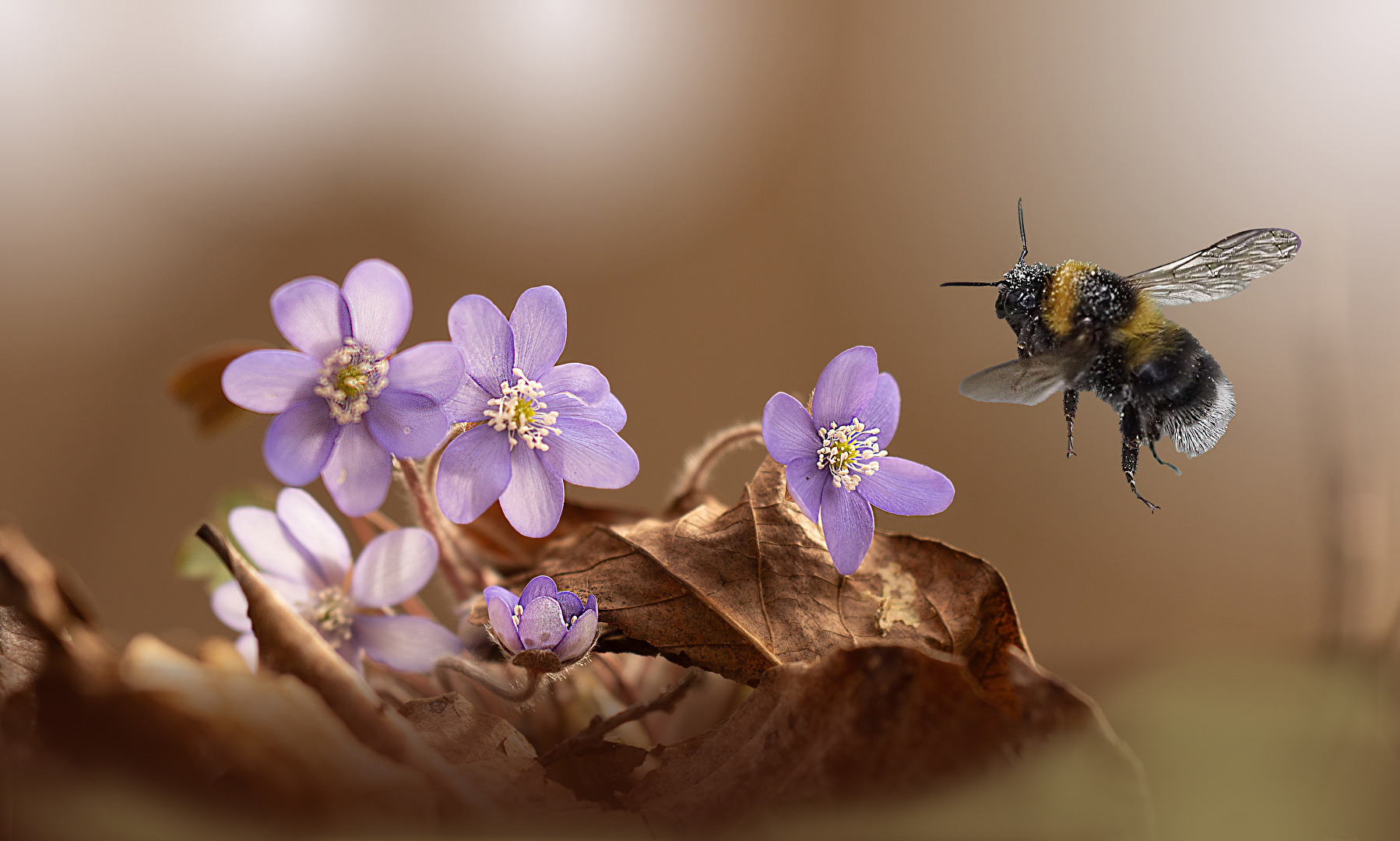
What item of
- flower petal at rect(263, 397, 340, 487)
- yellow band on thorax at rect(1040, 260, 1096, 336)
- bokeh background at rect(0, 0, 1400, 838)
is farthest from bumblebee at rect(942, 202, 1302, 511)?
bokeh background at rect(0, 0, 1400, 838)

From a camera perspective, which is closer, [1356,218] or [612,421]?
[612,421]

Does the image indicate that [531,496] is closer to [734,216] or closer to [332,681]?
[332,681]

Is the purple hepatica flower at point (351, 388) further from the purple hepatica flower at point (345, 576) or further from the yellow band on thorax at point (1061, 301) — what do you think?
the yellow band on thorax at point (1061, 301)

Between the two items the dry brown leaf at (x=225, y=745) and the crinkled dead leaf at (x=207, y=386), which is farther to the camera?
the crinkled dead leaf at (x=207, y=386)

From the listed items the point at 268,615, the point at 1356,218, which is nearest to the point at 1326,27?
the point at 1356,218

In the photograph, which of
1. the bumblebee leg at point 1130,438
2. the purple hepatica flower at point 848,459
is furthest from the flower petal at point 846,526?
the bumblebee leg at point 1130,438

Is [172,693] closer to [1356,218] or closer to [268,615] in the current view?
[268,615]
